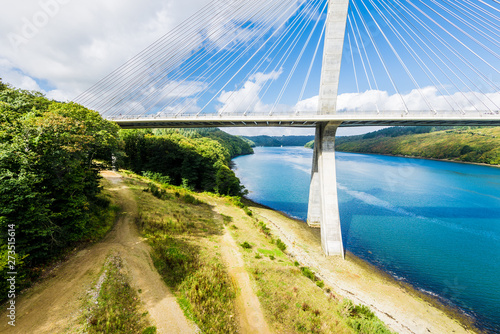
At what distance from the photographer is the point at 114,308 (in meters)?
7.59

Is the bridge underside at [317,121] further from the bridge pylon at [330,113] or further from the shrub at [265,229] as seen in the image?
the shrub at [265,229]

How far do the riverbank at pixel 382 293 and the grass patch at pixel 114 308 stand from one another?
38.6ft

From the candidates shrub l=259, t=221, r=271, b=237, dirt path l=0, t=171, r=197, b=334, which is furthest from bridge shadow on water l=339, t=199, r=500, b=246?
dirt path l=0, t=171, r=197, b=334

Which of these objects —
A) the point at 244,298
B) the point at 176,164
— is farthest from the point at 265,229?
the point at 176,164

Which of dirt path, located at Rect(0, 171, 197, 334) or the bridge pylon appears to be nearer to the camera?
dirt path, located at Rect(0, 171, 197, 334)

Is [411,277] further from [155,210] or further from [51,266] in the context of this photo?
[51,266]

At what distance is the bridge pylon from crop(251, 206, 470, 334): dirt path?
5.27 feet

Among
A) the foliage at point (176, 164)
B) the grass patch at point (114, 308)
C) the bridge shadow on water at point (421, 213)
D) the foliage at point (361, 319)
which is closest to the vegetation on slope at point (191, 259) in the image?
the grass patch at point (114, 308)

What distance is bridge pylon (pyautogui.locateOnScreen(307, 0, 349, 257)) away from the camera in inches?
663

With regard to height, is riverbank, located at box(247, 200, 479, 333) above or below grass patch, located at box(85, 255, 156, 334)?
below

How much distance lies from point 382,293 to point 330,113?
49.7ft

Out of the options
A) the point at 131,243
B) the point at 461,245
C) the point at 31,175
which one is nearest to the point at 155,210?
the point at 131,243

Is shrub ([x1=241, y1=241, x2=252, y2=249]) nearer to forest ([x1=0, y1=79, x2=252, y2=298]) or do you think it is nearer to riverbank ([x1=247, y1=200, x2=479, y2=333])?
riverbank ([x1=247, y1=200, x2=479, y2=333])

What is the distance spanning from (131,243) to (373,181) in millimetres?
51181
